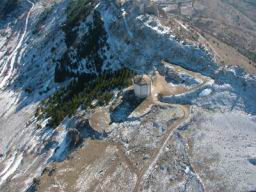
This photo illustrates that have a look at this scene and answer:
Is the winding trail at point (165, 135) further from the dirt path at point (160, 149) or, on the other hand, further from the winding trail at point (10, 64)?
the winding trail at point (10, 64)

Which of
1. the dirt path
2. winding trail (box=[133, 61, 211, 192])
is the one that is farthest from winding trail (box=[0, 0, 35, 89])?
the dirt path

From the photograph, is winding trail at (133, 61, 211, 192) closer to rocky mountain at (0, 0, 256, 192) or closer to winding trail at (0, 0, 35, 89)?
rocky mountain at (0, 0, 256, 192)

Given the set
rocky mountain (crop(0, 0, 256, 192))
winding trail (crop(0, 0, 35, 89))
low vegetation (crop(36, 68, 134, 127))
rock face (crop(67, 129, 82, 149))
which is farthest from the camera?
winding trail (crop(0, 0, 35, 89))

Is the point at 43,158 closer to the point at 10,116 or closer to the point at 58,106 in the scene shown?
the point at 58,106

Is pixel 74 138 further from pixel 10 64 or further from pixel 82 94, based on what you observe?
pixel 10 64

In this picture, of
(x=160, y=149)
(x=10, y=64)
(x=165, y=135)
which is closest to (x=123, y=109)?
(x=165, y=135)

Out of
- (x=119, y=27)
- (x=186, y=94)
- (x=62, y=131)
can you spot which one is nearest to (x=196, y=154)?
(x=186, y=94)
